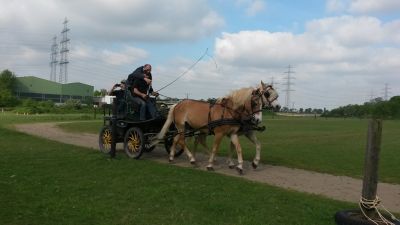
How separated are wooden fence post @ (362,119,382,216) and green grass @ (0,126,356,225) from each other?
1295mm

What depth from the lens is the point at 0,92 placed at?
320 feet

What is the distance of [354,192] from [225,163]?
4.65 metres

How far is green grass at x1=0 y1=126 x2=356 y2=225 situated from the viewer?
7.37 meters

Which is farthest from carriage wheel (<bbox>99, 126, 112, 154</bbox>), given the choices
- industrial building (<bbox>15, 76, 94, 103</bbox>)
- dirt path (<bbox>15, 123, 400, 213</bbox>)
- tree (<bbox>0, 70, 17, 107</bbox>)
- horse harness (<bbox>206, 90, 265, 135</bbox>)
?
industrial building (<bbox>15, 76, 94, 103</bbox>)

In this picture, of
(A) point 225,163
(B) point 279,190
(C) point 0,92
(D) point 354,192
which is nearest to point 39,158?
(A) point 225,163

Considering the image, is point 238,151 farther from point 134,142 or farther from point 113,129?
point 113,129

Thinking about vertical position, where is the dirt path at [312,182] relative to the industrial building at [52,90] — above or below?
below

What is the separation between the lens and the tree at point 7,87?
95.1m

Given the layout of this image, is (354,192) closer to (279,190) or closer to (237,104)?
(279,190)

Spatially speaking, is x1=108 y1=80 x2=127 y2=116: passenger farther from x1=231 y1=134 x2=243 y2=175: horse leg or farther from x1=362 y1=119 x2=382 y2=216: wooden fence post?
x1=362 y1=119 x2=382 y2=216: wooden fence post

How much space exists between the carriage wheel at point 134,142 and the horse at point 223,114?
1205 millimetres

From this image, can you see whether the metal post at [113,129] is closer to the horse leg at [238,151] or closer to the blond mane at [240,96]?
the horse leg at [238,151]

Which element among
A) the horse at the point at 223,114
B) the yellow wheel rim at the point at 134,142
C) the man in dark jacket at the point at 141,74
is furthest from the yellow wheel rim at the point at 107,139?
the horse at the point at 223,114

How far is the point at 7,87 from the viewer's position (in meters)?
117
